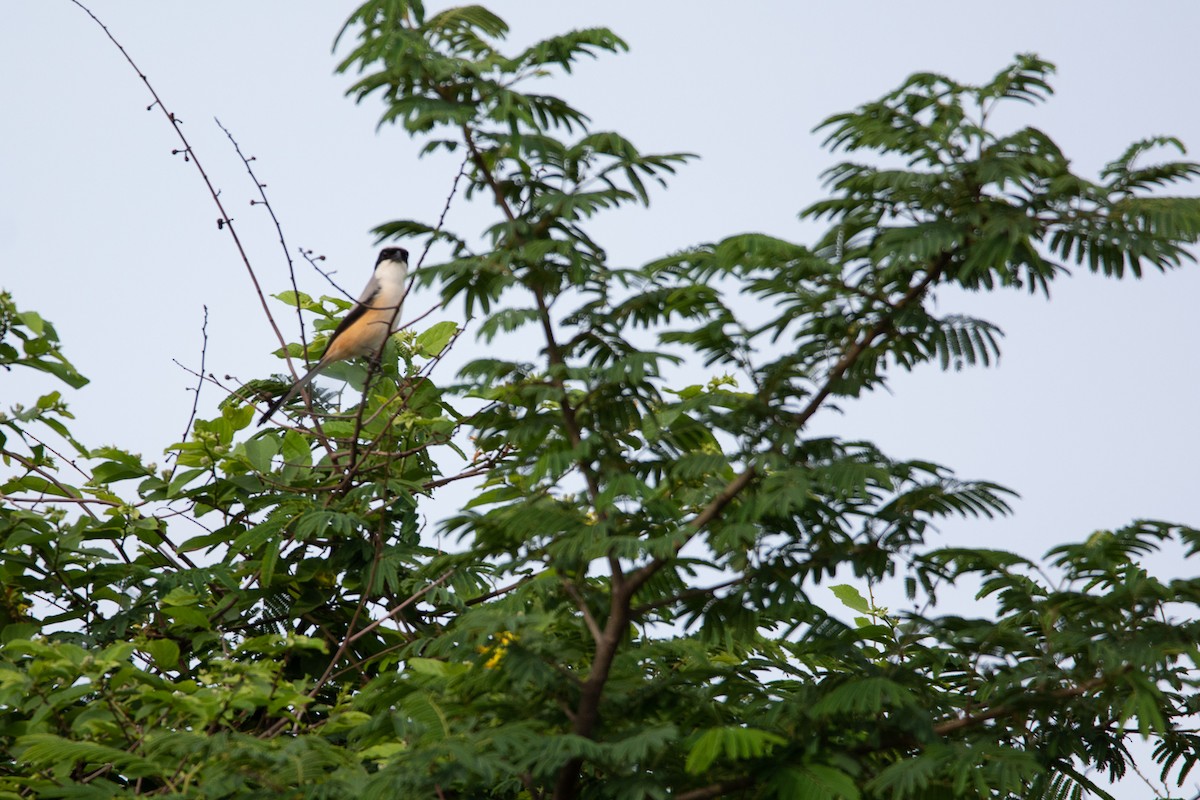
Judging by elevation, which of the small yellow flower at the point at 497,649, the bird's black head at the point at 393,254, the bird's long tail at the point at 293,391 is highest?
the bird's black head at the point at 393,254

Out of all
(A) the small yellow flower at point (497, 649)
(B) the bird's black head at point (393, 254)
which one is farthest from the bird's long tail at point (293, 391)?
(A) the small yellow flower at point (497, 649)

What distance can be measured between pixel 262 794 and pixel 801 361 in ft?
5.14

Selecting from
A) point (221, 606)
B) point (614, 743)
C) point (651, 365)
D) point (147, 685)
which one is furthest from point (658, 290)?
point (221, 606)

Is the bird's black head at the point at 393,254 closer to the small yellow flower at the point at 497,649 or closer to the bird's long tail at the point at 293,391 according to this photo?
the bird's long tail at the point at 293,391

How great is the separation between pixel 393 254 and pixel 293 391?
178 centimetres

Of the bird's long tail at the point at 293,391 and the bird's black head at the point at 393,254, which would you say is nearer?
the bird's long tail at the point at 293,391

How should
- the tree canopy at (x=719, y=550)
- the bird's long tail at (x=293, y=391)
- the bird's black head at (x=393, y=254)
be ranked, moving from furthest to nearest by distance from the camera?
1. the bird's black head at (x=393, y=254)
2. the bird's long tail at (x=293, y=391)
3. the tree canopy at (x=719, y=550)

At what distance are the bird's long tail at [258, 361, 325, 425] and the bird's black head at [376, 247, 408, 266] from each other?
1.66 meters

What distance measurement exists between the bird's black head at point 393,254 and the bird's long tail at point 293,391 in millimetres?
1664

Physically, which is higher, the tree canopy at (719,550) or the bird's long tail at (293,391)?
the bird's long tail at (293,391)

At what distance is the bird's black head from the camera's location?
23.3 feet

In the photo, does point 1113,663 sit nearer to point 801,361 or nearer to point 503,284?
point 801,361

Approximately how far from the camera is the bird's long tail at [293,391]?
5342mm

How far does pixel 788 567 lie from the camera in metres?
2.86
